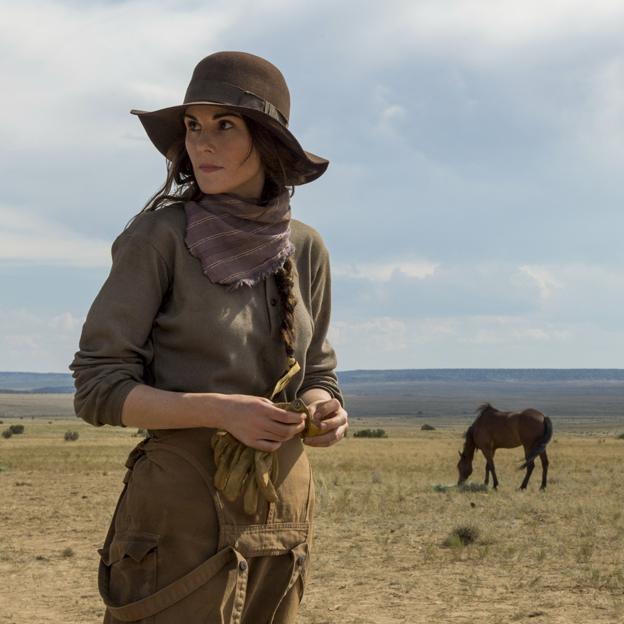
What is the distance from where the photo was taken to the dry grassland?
8.06m

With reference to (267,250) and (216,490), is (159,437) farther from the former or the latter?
(267,250)

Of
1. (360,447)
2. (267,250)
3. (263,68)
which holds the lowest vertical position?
(360,447)

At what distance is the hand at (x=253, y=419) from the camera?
6.53ft

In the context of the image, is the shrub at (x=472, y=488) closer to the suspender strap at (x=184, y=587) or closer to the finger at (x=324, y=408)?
the finger at (x=324, y=408)

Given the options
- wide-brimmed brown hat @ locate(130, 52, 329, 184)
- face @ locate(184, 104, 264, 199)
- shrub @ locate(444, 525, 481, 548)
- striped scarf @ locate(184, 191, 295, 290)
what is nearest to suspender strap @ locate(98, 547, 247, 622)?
striped scarf @ locate(184, 191, 295, 290)

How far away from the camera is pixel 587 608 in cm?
808

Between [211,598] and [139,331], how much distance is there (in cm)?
57

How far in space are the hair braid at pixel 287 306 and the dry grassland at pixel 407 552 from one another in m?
5.82

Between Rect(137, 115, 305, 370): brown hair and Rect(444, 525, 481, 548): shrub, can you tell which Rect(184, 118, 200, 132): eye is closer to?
Rect(137, 115, 305, 370): brown hair

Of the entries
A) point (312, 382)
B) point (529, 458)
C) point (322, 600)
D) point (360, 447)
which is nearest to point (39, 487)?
point (529, 458)

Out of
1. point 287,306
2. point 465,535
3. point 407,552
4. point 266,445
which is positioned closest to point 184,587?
point 266,445

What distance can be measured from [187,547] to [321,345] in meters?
0.68

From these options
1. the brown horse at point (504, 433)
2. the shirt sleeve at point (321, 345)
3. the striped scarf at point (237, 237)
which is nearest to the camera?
the striped scarf at point (237, 237)

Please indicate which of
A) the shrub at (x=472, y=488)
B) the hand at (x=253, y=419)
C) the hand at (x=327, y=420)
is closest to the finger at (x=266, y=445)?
the hand at (x=253, y=419)
